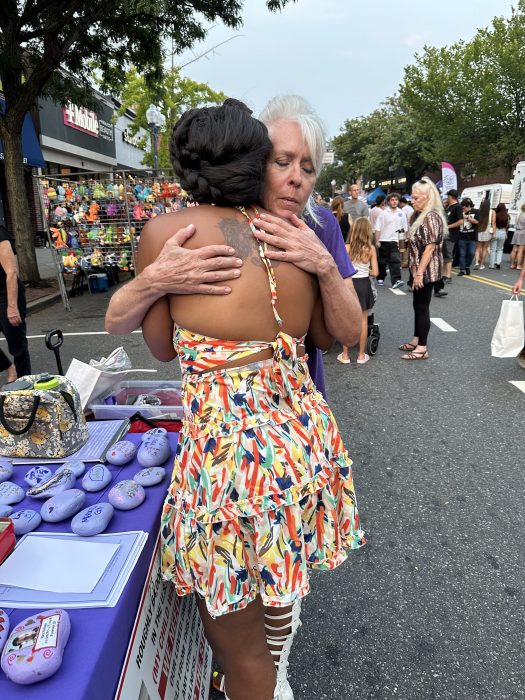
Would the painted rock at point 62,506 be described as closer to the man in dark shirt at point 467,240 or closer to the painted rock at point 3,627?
the painted rock at point 3,627

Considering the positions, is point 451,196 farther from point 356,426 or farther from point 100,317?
point 356,426

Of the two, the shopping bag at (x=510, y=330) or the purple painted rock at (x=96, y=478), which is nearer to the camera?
the purple painted rock at (x=96, y=478)

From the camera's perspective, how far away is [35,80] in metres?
9.05

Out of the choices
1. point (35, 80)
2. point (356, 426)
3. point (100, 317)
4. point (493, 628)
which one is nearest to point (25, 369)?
point (356, 426)

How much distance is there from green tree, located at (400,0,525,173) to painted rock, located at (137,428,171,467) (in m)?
29.7

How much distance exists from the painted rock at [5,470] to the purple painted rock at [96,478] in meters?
0.25

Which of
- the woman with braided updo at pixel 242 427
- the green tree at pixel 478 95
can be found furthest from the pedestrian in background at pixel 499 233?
the green tree at pixel 478 95

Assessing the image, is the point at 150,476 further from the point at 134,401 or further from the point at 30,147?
the point at 30,147

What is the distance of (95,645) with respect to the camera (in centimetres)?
97

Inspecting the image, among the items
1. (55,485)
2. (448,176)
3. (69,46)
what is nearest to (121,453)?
(55,485)

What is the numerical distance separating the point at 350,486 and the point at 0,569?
92cm

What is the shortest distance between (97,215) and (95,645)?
8.48m

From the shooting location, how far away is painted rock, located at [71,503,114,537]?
4.27 ft

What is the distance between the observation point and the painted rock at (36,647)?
0.89 metres
